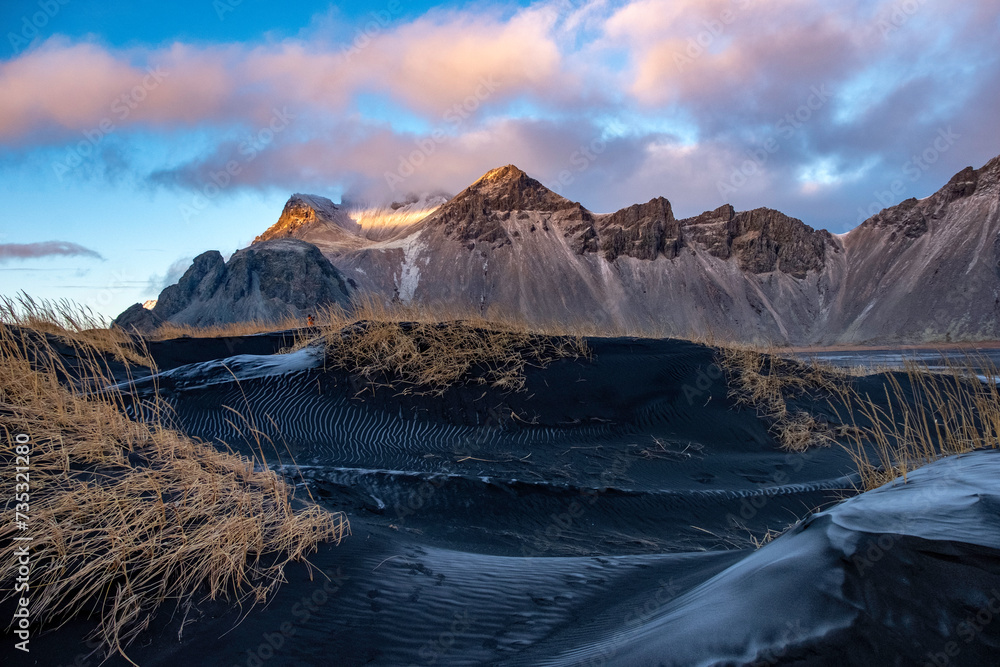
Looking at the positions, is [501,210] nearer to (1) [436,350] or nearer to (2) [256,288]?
(2) [256,288]

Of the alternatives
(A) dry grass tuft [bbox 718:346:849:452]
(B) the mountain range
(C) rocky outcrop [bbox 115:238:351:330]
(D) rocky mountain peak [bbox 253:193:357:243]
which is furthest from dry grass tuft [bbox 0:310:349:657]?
(D) rocky mountain peak [bbox 253:193:357:243]

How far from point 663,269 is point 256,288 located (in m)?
46.1

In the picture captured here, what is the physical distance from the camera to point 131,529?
2.55 meters

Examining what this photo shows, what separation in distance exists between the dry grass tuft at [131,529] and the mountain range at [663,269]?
162 ft

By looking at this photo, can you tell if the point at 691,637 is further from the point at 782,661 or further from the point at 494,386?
the point at 494,386

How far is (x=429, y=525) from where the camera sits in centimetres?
469

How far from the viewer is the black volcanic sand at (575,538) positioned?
60.6 inches

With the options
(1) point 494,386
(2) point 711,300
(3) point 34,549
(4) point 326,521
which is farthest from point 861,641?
(2) point 711,300

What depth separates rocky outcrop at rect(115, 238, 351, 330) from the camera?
51375 mm

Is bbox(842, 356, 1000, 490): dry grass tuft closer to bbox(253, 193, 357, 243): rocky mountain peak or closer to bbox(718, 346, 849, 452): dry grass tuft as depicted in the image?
bbox(718, 346, 849, 452): dry grass tuft

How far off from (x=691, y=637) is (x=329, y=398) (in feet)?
23.9

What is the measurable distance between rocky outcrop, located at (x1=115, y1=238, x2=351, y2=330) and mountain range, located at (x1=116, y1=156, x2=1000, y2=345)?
0.16m

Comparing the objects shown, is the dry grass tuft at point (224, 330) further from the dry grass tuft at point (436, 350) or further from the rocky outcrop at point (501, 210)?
the rocky outcrop at point (501, 210)

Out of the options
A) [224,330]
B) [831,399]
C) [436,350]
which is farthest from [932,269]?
[224,330]
